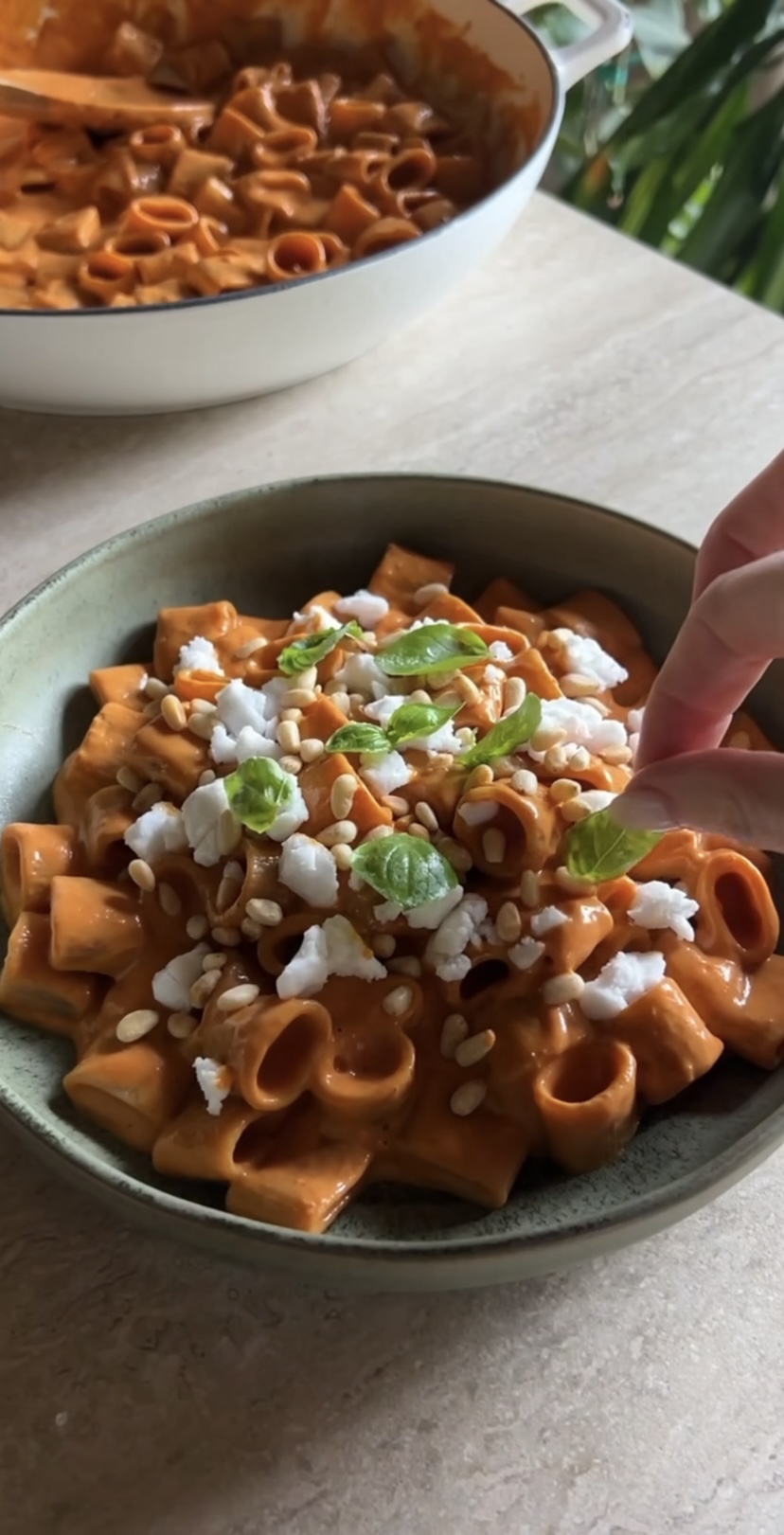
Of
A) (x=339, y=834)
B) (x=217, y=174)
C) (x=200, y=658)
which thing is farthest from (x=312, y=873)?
(x=217, y=174)

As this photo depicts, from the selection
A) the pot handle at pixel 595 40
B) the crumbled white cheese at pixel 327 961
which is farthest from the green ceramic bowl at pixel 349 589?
the pot handle at pixel 595 40

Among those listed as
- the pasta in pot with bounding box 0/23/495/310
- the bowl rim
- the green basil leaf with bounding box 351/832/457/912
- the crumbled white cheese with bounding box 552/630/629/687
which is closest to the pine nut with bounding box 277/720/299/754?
the green basil leaf with bounding box 351/832/457/912

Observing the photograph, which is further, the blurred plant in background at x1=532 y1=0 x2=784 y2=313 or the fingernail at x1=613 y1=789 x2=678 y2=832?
the blurred plant in background at x1=532 y1=0 x2=784 y2=313

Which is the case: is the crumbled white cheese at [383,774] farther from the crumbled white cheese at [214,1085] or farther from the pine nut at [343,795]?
the crumbled white cheese at [214,1085]

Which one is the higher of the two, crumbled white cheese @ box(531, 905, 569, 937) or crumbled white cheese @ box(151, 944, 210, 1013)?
crumbled white cheese @ box(531, 905, 569, 937)

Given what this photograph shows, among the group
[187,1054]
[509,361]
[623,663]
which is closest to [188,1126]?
[187,1054]

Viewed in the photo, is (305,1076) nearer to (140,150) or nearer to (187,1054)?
(187,1054)

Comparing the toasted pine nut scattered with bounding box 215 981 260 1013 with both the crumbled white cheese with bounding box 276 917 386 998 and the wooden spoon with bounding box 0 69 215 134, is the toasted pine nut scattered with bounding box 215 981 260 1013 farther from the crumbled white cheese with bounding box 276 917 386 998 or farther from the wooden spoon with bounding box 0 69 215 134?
the wooden spoon with bounding box 0 69 215 134

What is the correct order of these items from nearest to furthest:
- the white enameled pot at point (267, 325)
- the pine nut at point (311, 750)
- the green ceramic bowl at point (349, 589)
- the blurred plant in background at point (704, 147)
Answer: the green ceramic bowl at point (349, 589) < the pine nut at point (311, 750) < the white enameled pot at point (267, 325) < the blurred plant in background at point (704, 147)
